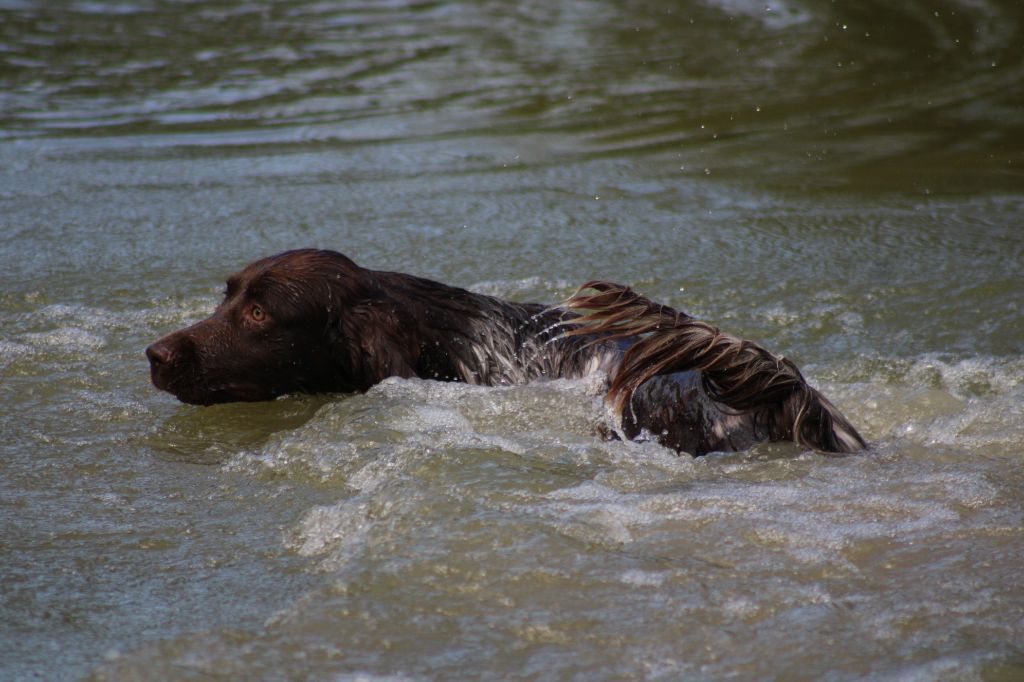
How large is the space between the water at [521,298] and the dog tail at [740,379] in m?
0.15

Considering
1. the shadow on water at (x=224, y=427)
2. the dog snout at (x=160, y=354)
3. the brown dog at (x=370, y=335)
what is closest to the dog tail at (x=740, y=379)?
the brown dog at (x=370, y=335)

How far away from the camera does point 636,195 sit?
30.4 feet

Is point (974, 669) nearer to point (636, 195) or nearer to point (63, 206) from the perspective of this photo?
point (636, 195)

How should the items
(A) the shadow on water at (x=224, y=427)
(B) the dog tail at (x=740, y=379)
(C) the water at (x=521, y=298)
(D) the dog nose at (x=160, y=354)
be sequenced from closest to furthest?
(C) the water at (x=521, y=298), (B) the dog tail at (x=740, y=379), (A) the shadow on water at (x=224, y=427), (D) the dog nose at (x=160, y=354)

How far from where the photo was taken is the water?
3.68 m

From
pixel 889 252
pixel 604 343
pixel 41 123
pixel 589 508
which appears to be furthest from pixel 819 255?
pixel 41 123

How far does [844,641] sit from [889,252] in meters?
4.92

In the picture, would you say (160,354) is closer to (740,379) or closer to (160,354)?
(160,354)

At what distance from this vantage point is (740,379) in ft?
16.9

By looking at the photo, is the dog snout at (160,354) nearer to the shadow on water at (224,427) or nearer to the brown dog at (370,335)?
the brown dog at (370,335)

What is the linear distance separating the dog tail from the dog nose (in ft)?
6.07

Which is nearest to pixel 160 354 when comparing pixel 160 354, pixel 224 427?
Answer: pixel 160 354

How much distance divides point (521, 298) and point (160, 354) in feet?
7.32

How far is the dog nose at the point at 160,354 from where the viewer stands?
5770 mm
